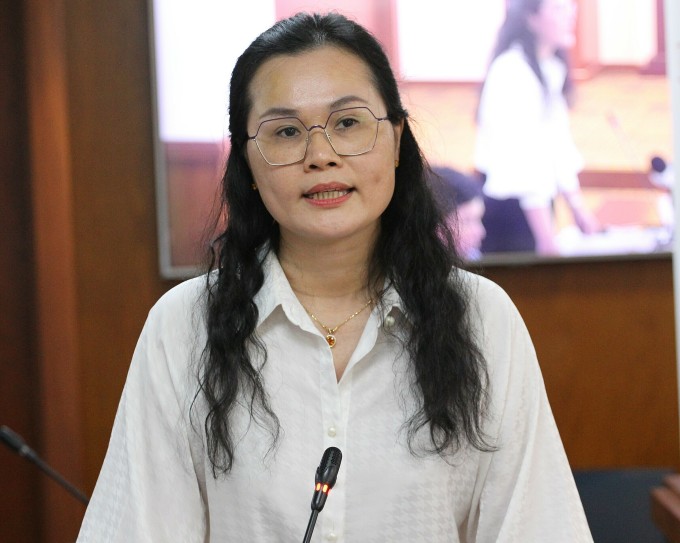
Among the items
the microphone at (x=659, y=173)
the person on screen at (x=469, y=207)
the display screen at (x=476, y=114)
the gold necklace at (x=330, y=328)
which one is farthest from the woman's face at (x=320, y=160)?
the microphone at (x=659, y=173)

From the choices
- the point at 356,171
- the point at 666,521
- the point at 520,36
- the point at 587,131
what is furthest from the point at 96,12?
the point at 666,521

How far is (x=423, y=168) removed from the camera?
6.23 ft

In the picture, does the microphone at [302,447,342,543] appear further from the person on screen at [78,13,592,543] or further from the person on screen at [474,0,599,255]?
the person on screen at [474,0,599,255]

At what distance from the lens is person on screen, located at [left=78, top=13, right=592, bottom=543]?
1.64 meters

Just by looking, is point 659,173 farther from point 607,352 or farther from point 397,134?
point 397,134

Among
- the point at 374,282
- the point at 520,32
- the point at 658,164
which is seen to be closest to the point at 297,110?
the point at 374,282

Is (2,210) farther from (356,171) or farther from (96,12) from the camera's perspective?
(356,171)

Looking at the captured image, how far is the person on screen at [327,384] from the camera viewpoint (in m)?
1.64

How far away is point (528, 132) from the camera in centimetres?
337

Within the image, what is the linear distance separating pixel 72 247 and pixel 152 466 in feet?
Result: 5.74

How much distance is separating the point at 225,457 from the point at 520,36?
2.18 meters

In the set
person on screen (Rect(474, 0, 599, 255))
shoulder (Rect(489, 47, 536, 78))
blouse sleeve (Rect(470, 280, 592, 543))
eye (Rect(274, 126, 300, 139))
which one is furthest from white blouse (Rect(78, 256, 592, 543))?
shoulder (Rect(489, 47, 536, 78))

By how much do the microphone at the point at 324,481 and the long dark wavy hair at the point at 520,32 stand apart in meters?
2.25

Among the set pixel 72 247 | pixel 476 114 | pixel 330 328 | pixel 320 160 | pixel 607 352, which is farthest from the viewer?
pixel 607 352
